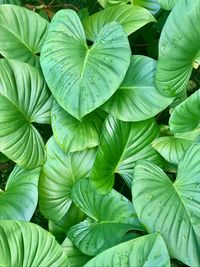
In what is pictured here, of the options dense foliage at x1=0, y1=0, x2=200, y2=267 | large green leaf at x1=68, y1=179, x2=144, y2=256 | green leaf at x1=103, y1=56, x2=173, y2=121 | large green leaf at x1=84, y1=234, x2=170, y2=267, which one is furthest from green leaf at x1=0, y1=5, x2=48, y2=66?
large green leaf at x1=84, y1=234, x2=170, y2=267

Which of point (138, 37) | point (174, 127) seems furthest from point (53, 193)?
point (138, 37)

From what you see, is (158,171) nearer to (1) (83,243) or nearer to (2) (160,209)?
(2) (160,209)

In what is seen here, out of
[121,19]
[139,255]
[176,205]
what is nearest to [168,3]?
[121,19]

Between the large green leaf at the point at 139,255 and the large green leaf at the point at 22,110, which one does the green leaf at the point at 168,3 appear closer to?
the large green leaf at the point at 22,110

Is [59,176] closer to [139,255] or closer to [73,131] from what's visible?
[73,131]

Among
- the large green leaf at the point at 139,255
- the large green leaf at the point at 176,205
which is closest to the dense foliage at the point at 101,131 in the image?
the large green leaf at the point at 176,205

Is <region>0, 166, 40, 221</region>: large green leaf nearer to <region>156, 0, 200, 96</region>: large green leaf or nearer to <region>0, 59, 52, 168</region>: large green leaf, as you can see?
<region>0, 59, 52, 168</region>: large green leaf
